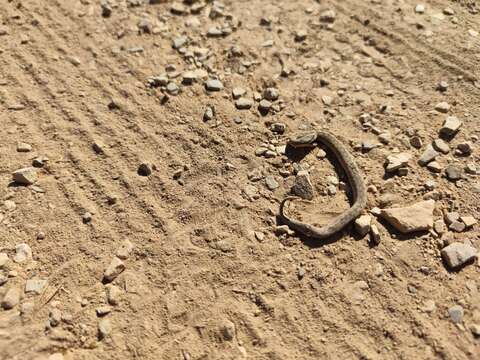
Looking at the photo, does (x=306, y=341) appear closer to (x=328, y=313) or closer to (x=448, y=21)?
(x=328, y=313)

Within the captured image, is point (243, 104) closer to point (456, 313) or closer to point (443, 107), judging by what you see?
point (443, 107)

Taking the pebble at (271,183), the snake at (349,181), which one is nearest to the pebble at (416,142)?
the snake at (349,181)

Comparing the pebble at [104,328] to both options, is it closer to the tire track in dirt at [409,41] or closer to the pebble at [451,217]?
the pebble at [451,217]

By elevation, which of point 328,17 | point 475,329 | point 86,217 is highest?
point 328,17

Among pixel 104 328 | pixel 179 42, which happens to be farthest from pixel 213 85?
pixel 104 328

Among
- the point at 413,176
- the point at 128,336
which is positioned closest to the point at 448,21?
the point at 413,176

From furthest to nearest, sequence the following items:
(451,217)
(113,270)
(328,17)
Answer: (328,17) → (451,217) → (113,270)
